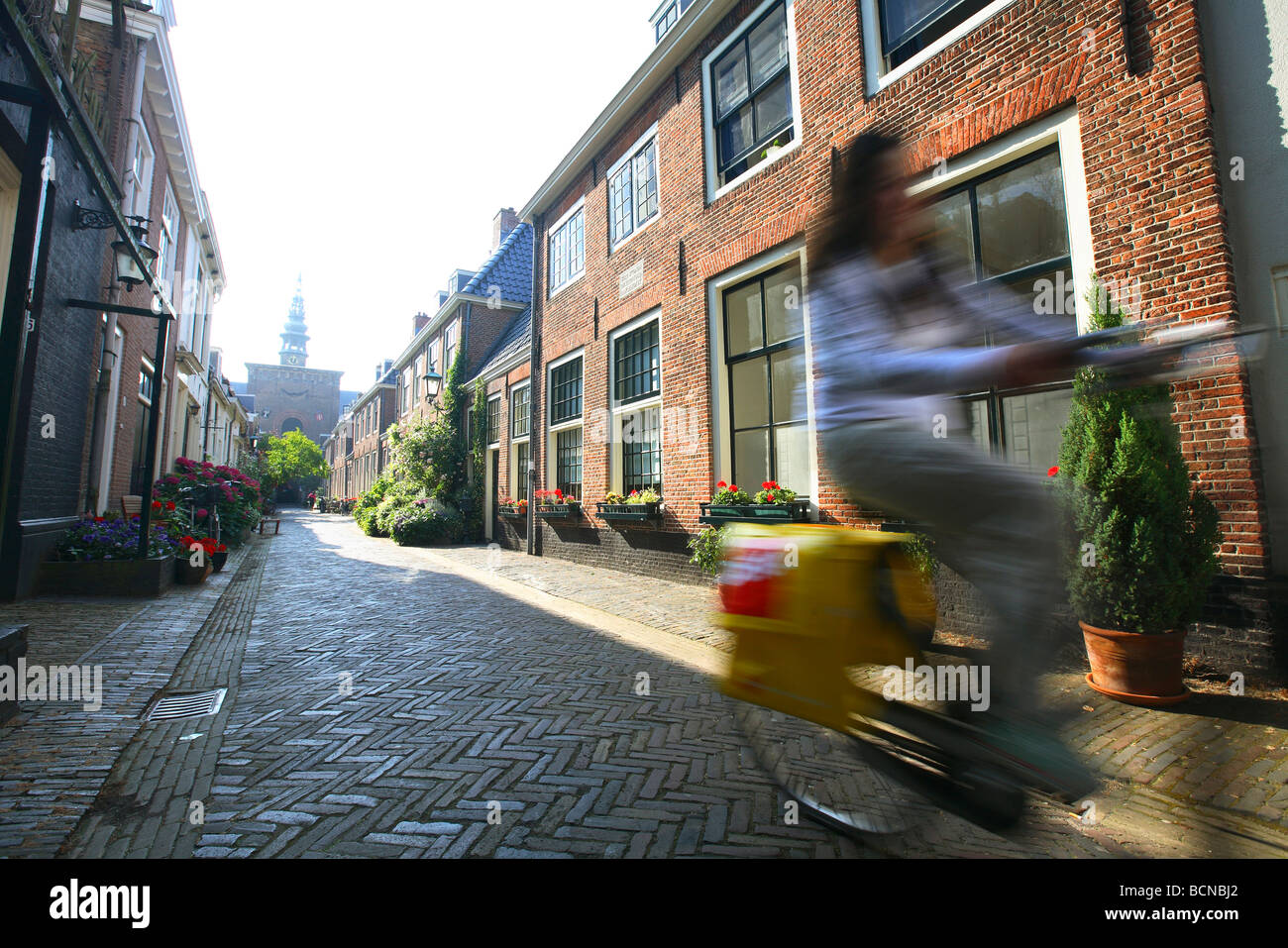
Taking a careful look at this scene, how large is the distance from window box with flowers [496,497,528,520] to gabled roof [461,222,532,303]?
7650 mm

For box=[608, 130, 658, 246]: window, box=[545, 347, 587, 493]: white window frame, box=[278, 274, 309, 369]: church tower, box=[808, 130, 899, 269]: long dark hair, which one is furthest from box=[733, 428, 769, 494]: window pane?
box=[278, 274, 309, 369]: church tower

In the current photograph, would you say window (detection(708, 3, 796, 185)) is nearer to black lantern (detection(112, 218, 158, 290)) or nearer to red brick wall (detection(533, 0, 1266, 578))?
red brick wall (detection(533, 0, 1266, 578))

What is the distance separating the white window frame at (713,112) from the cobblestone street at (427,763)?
18.8 ft

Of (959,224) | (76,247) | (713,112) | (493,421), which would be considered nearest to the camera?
(959,224)

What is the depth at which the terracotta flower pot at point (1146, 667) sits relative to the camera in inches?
124

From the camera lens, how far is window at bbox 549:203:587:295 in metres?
11.5

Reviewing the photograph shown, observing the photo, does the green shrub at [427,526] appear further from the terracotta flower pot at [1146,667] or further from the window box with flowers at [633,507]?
the terracotta flower pot at [1146,667]

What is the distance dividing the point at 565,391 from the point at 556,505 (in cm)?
246

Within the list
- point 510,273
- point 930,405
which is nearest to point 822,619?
point 930,405

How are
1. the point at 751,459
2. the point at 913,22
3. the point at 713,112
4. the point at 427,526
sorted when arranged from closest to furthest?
the point at 913,22, the point at 751,459, the point at 713,112, the point at 427,526

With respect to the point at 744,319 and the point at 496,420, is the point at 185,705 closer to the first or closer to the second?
the point at 744,319

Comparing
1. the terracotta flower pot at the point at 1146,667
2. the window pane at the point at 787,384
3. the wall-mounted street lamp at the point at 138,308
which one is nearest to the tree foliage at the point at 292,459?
the wall-mounted street lamp at the point at 138,308

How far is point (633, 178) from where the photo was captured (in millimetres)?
9859

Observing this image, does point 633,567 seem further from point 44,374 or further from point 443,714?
point 44,374
